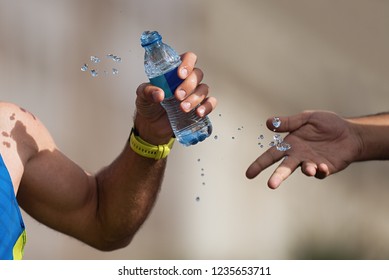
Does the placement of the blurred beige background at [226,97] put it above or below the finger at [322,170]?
below

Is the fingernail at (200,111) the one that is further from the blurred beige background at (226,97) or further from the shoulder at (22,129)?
the blurred beige background at (226,97)

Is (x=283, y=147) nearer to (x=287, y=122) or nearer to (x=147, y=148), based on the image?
(x=287, y=122)

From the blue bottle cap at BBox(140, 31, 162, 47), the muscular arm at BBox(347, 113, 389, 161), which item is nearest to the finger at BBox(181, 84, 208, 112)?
the blue bottle cap at BBox(140, 31, 162, 47)

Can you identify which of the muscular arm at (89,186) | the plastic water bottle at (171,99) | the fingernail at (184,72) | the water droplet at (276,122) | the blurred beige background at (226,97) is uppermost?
the fingernail at (184,72)

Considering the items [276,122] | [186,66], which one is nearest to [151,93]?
[186,66]

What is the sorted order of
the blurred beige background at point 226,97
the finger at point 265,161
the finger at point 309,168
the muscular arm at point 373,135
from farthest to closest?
the blurred beige background at point 226,97 < the muscular arm at point 373,135 < the finger at point 265,161 < the finger at point 309,168

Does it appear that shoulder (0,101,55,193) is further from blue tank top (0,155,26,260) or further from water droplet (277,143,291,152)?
water droplet (277,143,291,152)

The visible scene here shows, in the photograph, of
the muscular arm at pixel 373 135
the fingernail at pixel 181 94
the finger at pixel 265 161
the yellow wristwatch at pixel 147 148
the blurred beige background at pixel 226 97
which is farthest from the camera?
the blurred beige background at pixel 226 97

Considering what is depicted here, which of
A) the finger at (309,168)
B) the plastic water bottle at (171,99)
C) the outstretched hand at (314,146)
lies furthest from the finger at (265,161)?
the plastic water bottle at (171,99)
